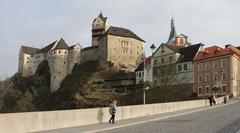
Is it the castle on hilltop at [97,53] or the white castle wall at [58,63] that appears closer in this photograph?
the castle on hilltop at [97,53]

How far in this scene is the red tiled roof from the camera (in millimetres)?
88606

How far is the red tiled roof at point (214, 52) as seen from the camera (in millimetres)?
88606

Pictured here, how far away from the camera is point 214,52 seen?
9225cm

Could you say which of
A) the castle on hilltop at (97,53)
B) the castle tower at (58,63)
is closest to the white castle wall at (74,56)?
the castle on hilltop at (97,53)

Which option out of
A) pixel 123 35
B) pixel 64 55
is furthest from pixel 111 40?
pixel 64 55

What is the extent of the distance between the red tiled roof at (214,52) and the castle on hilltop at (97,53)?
34.5m

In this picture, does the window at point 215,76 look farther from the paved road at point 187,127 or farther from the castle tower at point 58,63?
the paved road at point 187,127

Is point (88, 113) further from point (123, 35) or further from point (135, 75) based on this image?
point (123, 35)

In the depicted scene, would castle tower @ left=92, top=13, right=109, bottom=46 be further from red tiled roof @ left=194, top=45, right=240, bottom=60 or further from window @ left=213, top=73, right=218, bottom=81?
window @ left=213, top=73, right=218, bottom=81

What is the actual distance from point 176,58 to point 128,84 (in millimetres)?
16069

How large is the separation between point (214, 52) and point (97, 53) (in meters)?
49.5

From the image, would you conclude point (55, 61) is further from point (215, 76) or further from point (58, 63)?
point (215, 76)

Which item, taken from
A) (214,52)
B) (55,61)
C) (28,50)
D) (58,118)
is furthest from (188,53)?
(58,118)

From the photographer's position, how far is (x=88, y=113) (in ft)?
79.0
